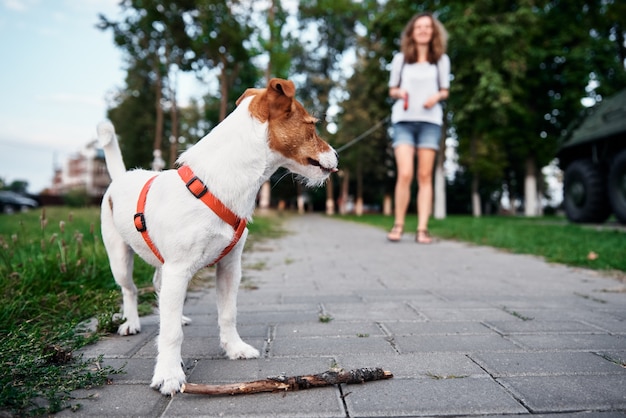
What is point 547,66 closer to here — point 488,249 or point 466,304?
point 488,249

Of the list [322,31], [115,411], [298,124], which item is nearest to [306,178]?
[298,124]

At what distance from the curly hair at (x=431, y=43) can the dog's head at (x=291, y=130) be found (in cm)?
540

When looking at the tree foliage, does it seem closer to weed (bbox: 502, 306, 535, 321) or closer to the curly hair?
the curly hair

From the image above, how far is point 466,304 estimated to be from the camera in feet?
10.3

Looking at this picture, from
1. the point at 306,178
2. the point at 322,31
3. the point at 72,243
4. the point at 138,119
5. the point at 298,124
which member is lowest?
the point at 72,243

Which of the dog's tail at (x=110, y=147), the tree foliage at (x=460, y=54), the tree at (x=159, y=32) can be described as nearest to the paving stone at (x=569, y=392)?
the dog's tail at (x=110, y=147)

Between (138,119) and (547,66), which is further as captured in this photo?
(138,119)

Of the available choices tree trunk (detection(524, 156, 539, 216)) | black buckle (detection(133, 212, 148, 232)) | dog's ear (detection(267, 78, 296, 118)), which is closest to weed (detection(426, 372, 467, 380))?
dog's ear (detection(267, 78, 296, 118))

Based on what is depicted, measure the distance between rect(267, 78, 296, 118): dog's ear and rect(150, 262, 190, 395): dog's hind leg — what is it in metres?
0.82

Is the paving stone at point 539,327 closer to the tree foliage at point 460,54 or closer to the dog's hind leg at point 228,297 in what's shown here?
the dog's hind leg at point 228,297

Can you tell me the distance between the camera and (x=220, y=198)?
195 centimetres

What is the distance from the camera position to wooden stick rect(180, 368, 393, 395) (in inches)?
63.9

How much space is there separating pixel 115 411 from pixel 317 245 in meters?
6.13

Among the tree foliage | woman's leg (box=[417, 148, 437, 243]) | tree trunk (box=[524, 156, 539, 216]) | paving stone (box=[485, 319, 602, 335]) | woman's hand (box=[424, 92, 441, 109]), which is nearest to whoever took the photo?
paving stone (box=[485, 319, 602, 335])
